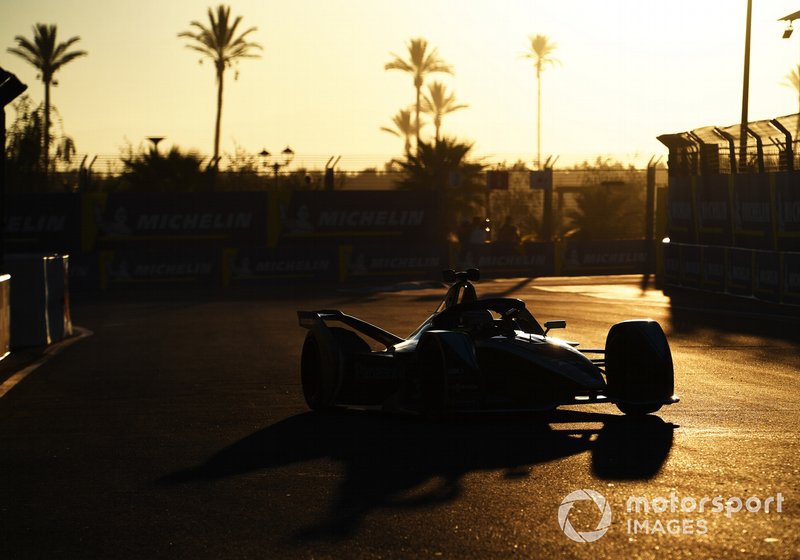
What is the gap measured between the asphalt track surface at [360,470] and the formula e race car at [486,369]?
207 mm

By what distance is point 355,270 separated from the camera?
36281mm

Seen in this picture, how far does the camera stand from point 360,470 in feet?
28.5

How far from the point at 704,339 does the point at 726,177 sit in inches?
457

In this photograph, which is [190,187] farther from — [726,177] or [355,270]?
[726,177]

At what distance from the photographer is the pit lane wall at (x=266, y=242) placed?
3484 centimetres

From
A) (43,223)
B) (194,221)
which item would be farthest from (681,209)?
(43,223)

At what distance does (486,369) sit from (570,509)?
132 inches

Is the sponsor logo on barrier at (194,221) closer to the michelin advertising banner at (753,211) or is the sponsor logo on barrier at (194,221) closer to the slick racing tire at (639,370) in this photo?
the michelin advertising banner at (753,211)

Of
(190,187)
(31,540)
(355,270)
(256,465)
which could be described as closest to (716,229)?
(355,270)

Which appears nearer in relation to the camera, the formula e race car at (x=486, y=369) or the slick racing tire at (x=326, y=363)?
the formula e race car at (x=486, y=369)

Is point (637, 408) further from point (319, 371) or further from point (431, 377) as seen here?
point (319, 371)

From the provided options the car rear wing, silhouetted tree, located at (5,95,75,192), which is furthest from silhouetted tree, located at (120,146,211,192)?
the car rear wing

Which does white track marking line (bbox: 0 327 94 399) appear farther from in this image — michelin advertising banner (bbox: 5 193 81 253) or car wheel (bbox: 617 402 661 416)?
michelin advertising banner (bbox: 5 193 81 253)

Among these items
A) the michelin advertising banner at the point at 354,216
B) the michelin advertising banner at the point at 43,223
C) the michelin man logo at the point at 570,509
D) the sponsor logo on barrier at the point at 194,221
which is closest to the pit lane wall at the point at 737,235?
the michelin advertising banner at the point at 354,216
